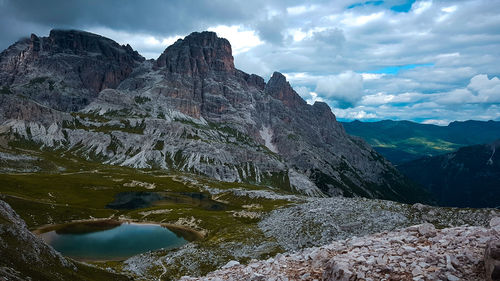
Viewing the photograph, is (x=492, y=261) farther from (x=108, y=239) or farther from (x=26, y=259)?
(x=108, y=239)

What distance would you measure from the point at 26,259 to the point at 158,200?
140 meters

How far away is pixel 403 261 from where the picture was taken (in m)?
16.5

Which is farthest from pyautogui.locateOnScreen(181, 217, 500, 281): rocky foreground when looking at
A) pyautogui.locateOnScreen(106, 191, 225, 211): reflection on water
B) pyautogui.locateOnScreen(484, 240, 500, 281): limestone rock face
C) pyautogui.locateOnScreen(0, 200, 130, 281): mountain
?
pyautogui.locateOnScreen(106, 191, 225, 211): reflection on water

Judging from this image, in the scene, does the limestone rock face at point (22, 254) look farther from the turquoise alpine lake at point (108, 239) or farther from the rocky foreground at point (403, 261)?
the turquoise alpine lake at point (108, 239)

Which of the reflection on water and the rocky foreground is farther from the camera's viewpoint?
the reflection on water

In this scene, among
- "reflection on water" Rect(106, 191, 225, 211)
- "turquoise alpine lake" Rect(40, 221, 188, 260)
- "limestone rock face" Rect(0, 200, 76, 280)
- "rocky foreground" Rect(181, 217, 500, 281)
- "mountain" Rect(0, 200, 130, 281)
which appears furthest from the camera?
"reflection on water" Rect(106, 191, 225, 211)

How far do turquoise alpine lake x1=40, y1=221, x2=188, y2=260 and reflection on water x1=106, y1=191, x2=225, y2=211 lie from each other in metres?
42.0

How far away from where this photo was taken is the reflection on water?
491 ft

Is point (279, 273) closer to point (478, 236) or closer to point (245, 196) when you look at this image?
point (478, 236)

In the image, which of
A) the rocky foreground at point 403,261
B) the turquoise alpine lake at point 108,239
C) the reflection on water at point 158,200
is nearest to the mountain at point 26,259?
the rocky foreground at point 403,261

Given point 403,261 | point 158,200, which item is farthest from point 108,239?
point 403,261

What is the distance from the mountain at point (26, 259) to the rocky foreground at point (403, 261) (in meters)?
17.5

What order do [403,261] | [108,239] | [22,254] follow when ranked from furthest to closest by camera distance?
[108,239]
[22,254]
[403,261]

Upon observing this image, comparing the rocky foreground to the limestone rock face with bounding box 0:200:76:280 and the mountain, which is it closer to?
the mountain
